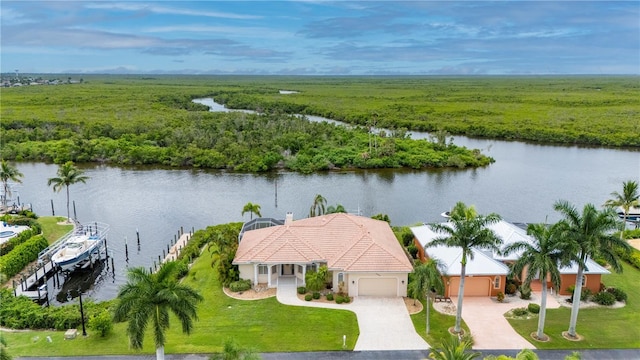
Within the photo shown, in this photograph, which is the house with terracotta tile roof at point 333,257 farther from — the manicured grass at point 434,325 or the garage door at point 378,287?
the manicured grass at point 434,325

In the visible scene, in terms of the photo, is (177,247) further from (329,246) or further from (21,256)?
(329,246)

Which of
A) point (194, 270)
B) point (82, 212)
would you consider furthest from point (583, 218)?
point (82, 212)

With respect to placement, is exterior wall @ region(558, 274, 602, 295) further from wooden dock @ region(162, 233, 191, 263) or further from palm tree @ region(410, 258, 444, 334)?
wooden dock @ region(162, 233, 191, 263)

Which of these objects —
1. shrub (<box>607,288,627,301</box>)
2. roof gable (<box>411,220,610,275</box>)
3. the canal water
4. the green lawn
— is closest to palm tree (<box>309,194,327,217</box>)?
the canal water

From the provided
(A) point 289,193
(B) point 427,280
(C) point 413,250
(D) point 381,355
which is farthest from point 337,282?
(A) point 289,193

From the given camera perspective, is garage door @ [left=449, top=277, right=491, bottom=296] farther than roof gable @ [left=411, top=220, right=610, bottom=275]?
Yes

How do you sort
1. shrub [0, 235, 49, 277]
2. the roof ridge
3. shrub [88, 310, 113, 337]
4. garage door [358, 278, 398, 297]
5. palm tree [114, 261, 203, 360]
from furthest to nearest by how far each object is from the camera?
shrub [0, 235, 49, 277]
the roof ridge
garage door [358, 278, 398, 297]
shrub [88, 310, 113, 337]
palm tree [114, 261, 203, 360]

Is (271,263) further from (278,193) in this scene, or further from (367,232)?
(278,193)

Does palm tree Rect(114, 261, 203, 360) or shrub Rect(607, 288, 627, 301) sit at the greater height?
palm tree Rect(114, 261, 203, 360)
